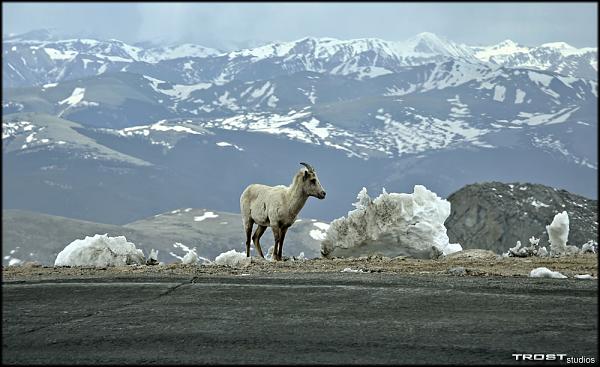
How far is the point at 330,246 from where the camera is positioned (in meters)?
22.2

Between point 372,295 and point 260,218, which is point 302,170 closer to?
point 260,218

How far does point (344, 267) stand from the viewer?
16156mm

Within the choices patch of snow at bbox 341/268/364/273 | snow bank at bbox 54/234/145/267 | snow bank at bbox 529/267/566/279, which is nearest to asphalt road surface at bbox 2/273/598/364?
snow bank at bbox 529/267/566/279

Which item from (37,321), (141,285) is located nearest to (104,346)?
(37,321)

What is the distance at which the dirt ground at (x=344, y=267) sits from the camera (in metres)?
14.5

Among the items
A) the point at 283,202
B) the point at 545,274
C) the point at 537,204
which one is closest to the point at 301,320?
the point at 545,274

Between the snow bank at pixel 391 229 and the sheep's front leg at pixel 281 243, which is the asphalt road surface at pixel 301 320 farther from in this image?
the snow bank at pixel 391 229

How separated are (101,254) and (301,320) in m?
9.65

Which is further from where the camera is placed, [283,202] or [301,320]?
[283,202]

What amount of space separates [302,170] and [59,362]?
45.4ft

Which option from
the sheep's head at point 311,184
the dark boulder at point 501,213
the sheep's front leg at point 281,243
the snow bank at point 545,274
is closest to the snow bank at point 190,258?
the sheep's front leg at point 281,243

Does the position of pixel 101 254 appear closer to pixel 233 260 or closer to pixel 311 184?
pixel 233 260

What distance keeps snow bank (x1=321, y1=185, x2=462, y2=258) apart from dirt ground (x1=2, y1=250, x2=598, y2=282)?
3529 mm

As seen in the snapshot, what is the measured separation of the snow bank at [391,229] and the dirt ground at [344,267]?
353 centimetres
